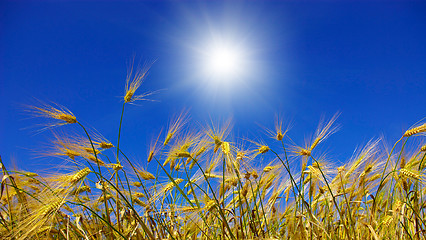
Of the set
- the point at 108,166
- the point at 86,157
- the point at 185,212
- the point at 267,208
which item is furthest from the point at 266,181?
the point at 86,157

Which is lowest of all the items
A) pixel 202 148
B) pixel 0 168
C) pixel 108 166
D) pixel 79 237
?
pixel 79 237

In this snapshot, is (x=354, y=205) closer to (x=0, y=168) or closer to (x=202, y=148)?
(x=202, y=148)

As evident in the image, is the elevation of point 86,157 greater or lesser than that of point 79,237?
greater

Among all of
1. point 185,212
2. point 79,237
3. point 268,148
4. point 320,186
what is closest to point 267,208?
point 320,186

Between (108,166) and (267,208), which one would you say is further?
(267,208)

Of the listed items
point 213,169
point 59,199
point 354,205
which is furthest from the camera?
point 354,205

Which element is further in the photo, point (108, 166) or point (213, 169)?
point (213, 169)

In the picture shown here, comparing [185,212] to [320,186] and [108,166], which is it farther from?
[320,186]


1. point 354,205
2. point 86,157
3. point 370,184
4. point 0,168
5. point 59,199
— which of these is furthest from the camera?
point 354,205

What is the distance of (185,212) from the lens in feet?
7.36

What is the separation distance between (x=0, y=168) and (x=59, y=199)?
2.88 feet

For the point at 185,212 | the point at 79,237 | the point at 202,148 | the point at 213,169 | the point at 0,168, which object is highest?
the point at 202,148

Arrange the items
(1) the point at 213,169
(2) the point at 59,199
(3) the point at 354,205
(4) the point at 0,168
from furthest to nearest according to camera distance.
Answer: (3) the point at 354,205 → (1) the point at 213,169 → (4) the point at 0,168 → (2) the point at 59,199

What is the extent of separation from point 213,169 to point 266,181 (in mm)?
619
